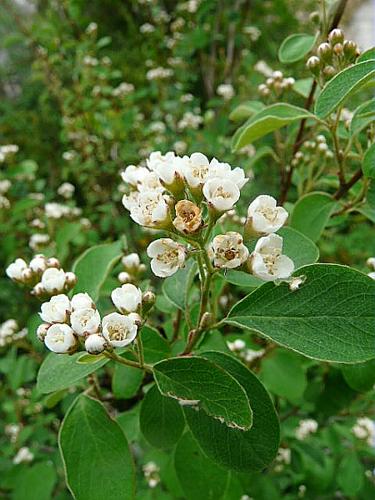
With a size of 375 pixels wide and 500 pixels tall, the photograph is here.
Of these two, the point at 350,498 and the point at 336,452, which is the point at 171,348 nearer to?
the point at 336,452

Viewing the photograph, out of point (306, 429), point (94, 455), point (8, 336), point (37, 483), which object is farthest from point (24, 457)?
point (94, 455)

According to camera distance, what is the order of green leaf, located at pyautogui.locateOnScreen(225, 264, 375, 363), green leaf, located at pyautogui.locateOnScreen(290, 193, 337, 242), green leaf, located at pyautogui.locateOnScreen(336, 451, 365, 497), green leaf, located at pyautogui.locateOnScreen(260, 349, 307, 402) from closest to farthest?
green leaf, located at pyautogui.locateOnScreen(225, 264, 375, 363), green leaf, located at pyautogui.locateOnScreen(290, 193, 337, 242), green leaf, located at pyautogui.locateOnScreen(260, 349, 307, 402), green leaf, located at pyautogui.locateOnScreen(336, 451, 365, 497)

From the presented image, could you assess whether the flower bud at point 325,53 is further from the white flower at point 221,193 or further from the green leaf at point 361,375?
the green leaf at point 361,375

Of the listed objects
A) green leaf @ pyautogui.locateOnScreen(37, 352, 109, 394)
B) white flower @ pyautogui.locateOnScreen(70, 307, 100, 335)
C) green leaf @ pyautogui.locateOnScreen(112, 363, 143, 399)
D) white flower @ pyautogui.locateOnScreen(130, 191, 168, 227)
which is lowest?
green leaf @ pyautogui.locateOnScreen(112, 363, 143, 399)

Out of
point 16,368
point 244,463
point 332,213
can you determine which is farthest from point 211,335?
point 16,368

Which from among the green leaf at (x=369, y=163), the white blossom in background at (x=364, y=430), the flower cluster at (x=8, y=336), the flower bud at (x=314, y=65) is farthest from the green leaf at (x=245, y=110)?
the white blossom in background at (x=364, y=430)

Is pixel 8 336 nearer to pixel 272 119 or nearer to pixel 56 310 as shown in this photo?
pixel 56 310

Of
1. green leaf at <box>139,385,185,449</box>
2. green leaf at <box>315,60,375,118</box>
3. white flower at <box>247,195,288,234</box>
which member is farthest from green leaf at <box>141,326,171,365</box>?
green leaf at <box>315,60,375,118</box>

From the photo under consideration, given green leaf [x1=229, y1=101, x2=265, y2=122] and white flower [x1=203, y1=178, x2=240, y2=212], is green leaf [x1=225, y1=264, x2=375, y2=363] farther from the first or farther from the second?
green leaf [x1=229, y1=101, x2=265, y2=122]
